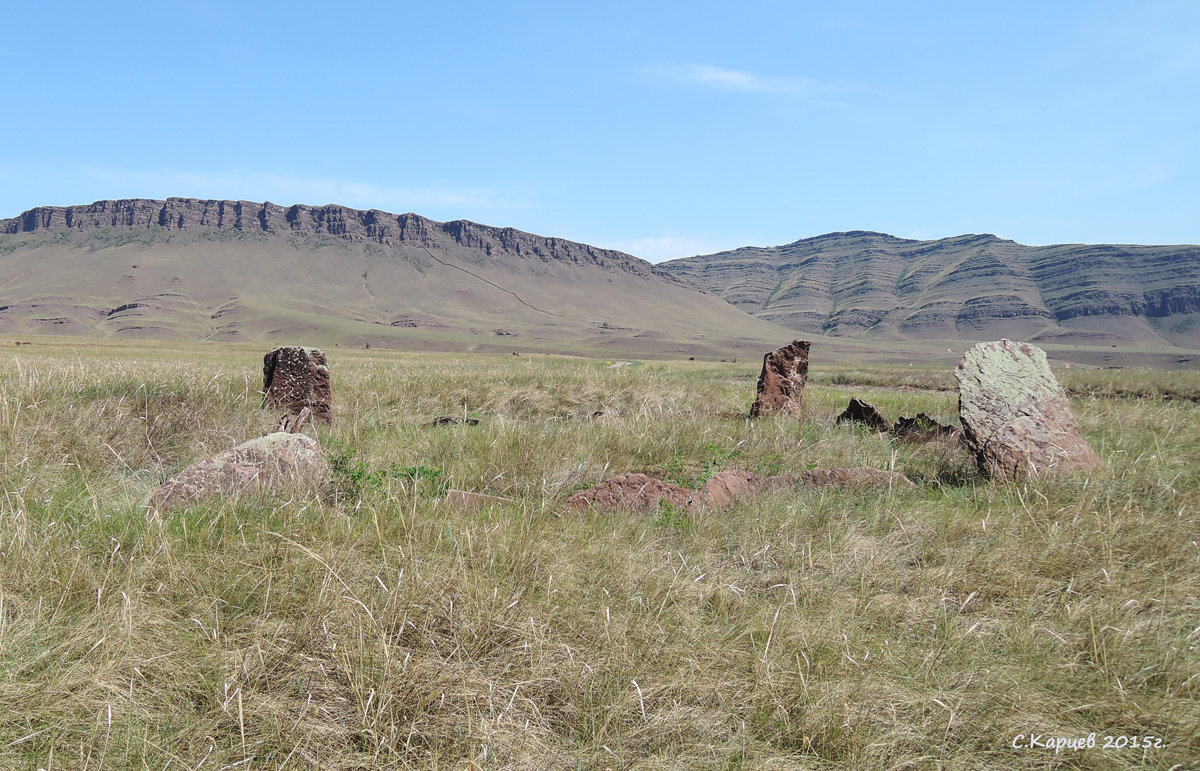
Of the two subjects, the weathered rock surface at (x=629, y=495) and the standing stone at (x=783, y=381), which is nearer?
the weathered rock surface at (x=629, y=495)

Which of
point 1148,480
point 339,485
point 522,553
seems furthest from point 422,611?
point 1148,480

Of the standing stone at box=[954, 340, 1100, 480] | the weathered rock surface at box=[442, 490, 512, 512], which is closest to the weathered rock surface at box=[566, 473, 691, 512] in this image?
the weathered rock surface at box=[442, 490, 512, 512]

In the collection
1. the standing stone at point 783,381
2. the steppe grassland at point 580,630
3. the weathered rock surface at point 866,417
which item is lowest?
the steppe grassland at point 580,630

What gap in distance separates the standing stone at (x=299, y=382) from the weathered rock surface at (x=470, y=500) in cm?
430

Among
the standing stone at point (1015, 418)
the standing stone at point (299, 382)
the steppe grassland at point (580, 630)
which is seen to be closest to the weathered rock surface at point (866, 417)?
the standing stone at point (1015, 418)

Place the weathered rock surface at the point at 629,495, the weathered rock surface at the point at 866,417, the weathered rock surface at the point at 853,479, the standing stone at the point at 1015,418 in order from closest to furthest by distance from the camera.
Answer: the weathered rock surface at the point at 629,495
the weathered rock surface at the point at 853,479
the standing stone at the point at 1015,418
the weathered rock surface at the point at 866,417

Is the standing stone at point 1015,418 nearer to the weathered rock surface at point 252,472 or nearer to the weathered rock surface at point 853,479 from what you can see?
the weathered rock surface at point 853,479

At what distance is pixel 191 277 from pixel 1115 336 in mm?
273972

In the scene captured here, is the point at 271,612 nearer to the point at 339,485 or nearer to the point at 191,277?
the point at 339,485

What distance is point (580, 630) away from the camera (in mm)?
2648

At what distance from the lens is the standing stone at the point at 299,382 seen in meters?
7.69

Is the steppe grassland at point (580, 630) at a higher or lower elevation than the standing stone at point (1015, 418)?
lower

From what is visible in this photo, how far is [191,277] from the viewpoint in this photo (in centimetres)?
18575

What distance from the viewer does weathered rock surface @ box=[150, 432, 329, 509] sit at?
150 inches
